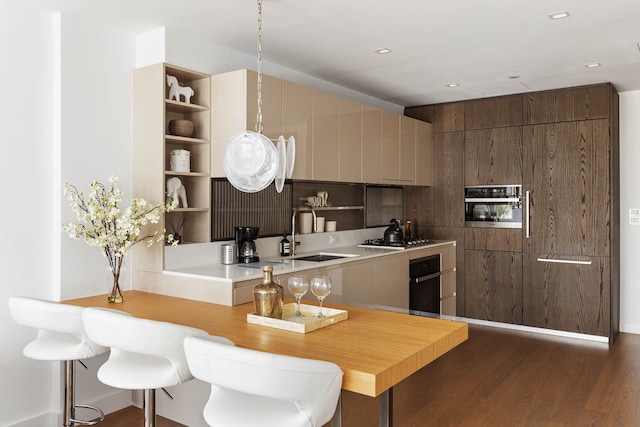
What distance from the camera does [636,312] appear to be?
17.3ft

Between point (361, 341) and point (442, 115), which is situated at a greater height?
point (442, 115)

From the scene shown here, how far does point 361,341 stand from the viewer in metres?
1.98

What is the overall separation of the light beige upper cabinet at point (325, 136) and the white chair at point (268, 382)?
2.49 m

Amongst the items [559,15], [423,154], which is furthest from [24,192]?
[423,154]

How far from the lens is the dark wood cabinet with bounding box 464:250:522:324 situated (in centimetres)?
529

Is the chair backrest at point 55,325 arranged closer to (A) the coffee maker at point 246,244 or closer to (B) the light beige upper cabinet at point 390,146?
(A) the coffee maker at point 246,244

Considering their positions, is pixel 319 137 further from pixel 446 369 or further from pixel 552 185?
pixel 552 185

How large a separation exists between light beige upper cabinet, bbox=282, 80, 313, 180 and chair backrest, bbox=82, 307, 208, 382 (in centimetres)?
204

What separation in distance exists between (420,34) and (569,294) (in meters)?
3.11

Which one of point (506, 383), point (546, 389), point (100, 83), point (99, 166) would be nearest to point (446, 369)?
point (506, 383)

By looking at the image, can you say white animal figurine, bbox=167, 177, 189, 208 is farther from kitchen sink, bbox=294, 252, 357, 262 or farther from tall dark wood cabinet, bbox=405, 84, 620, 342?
tall dark wood cabinet, bbox=405, 84, 620, 342

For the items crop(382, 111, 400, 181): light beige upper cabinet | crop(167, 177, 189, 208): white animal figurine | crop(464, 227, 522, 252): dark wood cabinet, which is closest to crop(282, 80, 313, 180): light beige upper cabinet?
crop(167, 177, 189, 208): white animal figurine

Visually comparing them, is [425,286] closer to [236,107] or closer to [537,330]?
[537,330]

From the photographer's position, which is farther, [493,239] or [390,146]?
[493,239]
